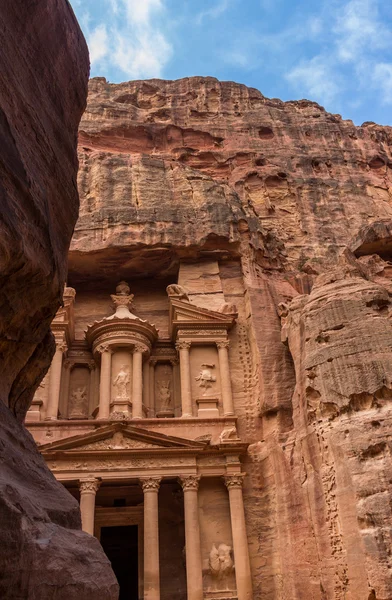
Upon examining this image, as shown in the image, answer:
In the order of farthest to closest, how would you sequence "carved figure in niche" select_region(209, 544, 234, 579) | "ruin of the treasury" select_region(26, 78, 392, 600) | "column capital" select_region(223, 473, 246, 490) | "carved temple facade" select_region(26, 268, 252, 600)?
1. "column capital" select_region(223, 473, 246, 490)
2. "carved temple facade" select_region(26, 268, 252, 600)
3. "carved figure in niche" select_region(209, 544, 234, 579)
4. "ruin of the treasury" select_region(26, 78, 392, 600)

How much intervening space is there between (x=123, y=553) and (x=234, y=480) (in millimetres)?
6080

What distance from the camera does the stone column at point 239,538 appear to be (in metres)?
15.0

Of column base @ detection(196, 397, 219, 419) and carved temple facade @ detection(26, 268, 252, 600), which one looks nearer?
carved temple facade @ detection(26, 268, 252, 600)

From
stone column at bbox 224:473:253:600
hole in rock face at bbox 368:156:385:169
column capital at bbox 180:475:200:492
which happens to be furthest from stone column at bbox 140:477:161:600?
hole in rock face at bbox 368:156:385:169

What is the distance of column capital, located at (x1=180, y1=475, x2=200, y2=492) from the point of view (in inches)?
648

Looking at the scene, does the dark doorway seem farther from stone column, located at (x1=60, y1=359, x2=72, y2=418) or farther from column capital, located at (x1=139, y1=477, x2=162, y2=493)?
stone column, located at (x1=60, y1=359, x2=72, y2=418)

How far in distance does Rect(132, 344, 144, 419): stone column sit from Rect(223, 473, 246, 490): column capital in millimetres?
3884

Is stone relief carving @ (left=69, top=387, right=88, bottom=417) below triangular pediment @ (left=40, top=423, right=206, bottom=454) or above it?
above

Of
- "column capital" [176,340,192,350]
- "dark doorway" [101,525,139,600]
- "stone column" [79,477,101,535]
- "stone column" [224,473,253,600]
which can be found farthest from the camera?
"column capital" [176,340,192,350]

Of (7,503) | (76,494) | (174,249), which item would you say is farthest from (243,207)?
(7,503)

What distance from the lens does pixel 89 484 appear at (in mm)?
16234

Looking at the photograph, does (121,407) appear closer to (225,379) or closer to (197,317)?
(225,379)

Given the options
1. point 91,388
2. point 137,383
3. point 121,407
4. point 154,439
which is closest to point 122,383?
point 137,383

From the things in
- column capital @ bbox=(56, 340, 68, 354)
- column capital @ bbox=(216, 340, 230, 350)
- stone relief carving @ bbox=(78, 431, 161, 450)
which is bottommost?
stone relief carving @ bbox=(78, 431, 161, 450)
